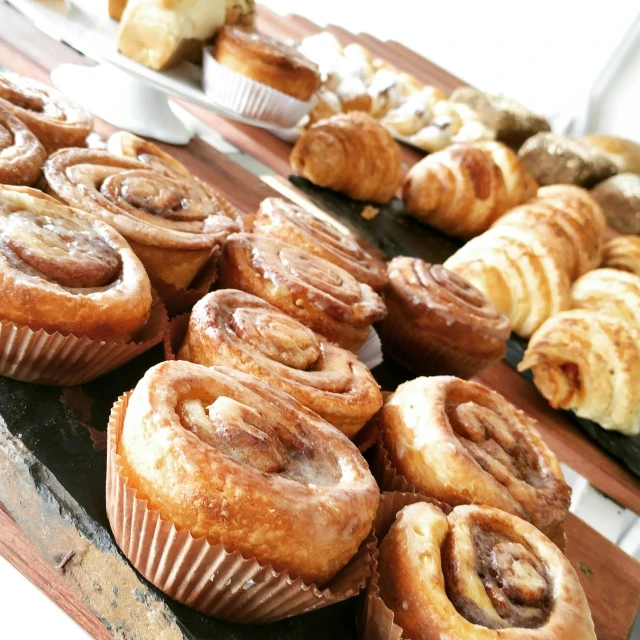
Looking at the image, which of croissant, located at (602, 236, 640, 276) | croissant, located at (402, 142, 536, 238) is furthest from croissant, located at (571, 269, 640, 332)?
croissant, located at (402, 142, 536, 238)

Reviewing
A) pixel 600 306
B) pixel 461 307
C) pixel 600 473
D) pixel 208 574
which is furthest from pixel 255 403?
pixel 600 306

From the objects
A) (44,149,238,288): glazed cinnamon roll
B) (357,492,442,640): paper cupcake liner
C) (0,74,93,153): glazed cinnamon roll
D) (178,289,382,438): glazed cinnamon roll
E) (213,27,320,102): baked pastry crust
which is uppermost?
(213,27,320,102): baked pastry crust

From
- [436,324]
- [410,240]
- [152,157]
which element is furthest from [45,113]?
[410,240]

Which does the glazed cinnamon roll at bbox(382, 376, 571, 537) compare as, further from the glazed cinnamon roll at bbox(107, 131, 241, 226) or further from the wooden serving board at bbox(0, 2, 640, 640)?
the glazed cinnamon roll at bbox(107, 131, 241, 226)

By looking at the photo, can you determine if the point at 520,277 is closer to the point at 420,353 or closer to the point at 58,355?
the point at 420,353

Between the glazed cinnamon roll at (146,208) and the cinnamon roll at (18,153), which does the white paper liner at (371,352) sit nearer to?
the glazed cinnamon roll at (146,208)
